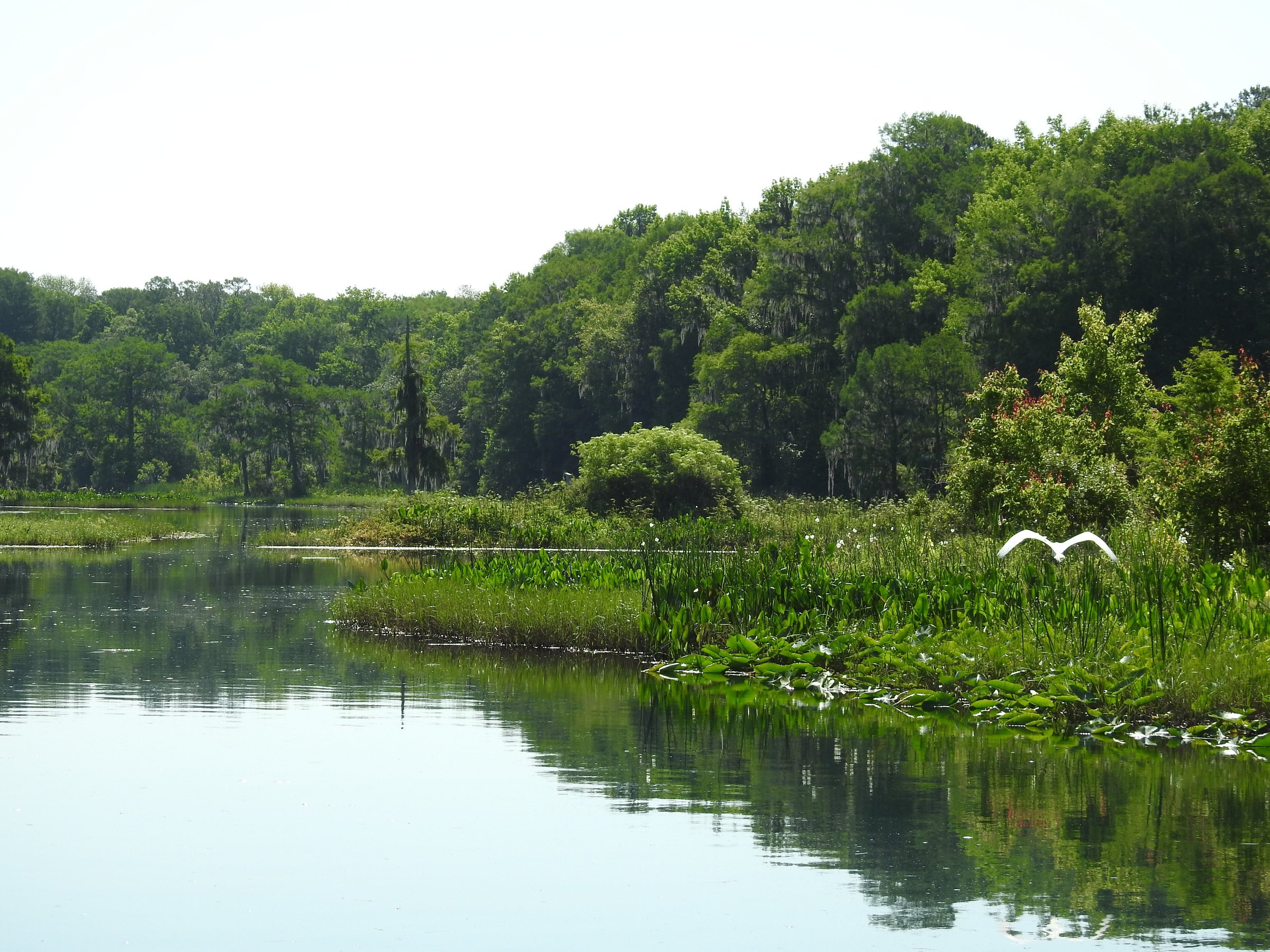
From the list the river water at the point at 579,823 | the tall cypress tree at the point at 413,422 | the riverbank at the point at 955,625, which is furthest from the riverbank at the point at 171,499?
the river water at the point at 579,823

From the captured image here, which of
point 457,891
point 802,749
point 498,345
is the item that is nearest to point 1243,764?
point 802,749

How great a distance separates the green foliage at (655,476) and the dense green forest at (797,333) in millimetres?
10067

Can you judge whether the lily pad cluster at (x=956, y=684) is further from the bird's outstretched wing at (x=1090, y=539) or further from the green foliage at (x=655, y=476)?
the green foliage at (x=655, y=476)

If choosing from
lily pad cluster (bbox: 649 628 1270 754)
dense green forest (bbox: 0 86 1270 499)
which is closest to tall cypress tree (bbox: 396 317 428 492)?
dense green forest (bbox: 0 86 1270 499)

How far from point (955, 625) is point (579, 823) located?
862 cm

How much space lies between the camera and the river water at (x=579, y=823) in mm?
8578

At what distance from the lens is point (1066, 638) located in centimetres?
1652

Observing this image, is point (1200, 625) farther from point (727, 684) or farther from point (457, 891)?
point (457, 891)

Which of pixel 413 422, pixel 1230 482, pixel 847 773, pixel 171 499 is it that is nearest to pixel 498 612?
pixel 847 773

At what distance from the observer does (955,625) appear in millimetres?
18391

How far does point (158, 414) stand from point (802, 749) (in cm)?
13133

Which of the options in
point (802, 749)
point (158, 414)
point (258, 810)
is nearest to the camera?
point (258, 810)

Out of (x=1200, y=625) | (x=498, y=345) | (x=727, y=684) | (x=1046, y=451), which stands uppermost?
(x=498, y=345)

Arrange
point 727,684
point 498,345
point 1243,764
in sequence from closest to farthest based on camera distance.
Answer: point 1243,764 → point 727,684 → point 498,345
